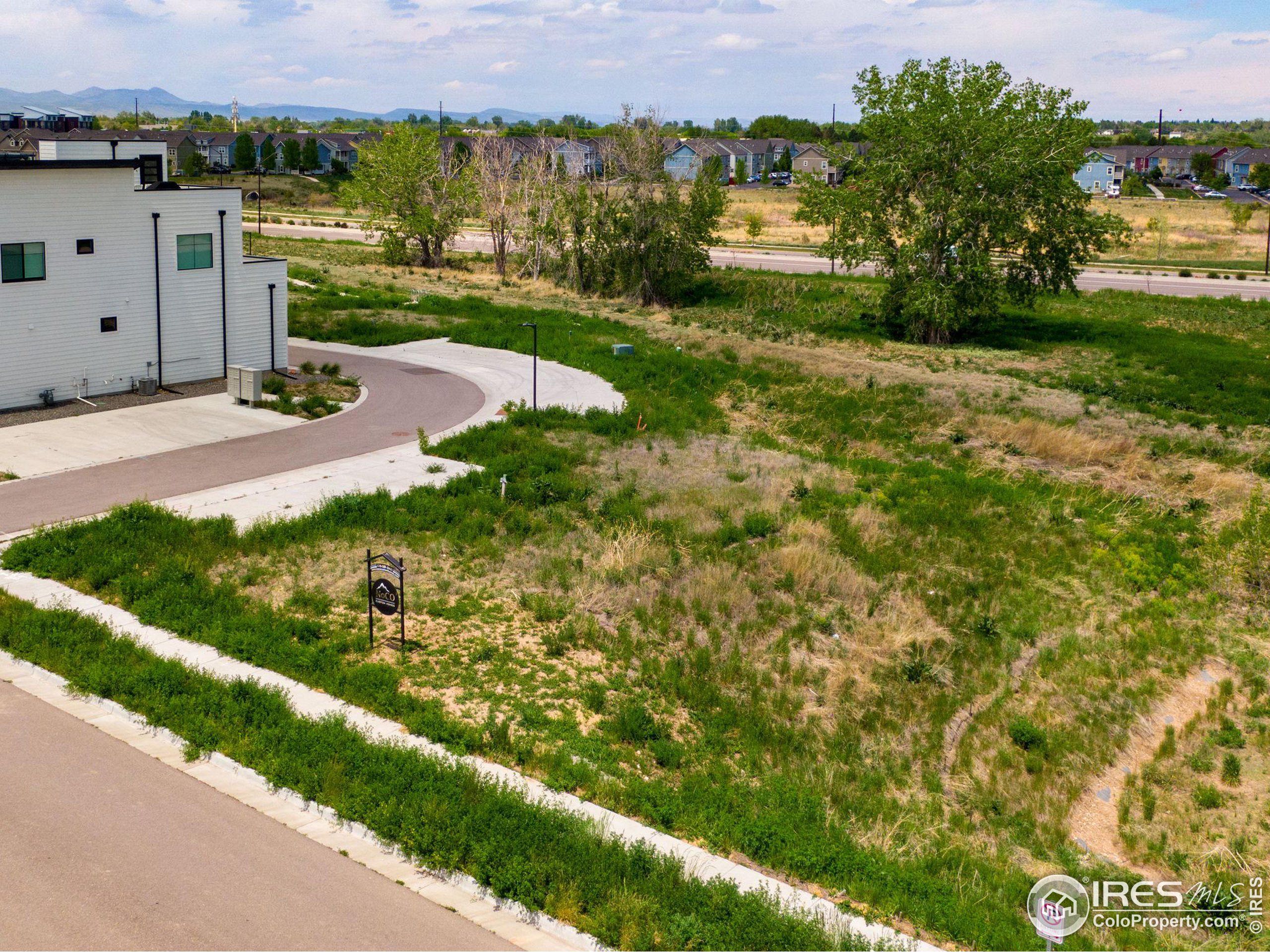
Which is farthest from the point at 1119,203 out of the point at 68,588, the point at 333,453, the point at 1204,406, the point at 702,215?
the point at 68,588

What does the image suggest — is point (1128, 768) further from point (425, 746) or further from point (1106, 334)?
point (1106, 334)

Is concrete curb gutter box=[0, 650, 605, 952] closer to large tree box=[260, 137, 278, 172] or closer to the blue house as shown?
large tree box=[260, 137, 278, 172]

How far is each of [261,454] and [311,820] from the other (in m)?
14.0

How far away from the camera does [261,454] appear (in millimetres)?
23734

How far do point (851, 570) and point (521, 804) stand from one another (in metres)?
8.92

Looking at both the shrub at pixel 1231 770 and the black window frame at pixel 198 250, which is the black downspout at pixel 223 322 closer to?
the black window frame at pixel 198 250

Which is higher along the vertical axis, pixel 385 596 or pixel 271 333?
pixel 271 333

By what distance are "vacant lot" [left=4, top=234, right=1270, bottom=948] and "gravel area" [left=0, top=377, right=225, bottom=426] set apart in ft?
26.6

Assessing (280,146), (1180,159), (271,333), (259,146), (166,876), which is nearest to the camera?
(166,876)

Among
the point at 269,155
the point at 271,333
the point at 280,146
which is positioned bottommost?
the point at 271,333

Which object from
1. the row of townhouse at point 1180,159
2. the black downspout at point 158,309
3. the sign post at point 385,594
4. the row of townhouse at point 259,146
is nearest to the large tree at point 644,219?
the black downspout at point 158,309

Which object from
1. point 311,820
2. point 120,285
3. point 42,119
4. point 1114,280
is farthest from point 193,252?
point 1114,280

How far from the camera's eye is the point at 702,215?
47031mm

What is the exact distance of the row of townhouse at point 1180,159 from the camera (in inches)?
5551
